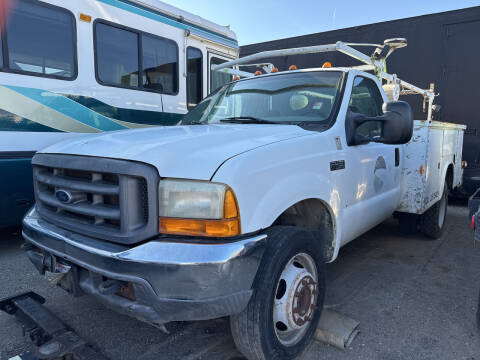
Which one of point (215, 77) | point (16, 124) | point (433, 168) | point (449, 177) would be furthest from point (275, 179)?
point (215, 77)

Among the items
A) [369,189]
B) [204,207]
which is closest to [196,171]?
[204,207]

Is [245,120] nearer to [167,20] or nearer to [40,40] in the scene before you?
[40,40]

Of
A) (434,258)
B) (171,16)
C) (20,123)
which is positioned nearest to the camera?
(20,123)

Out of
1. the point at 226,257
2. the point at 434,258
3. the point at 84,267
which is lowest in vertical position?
the point at 434,258

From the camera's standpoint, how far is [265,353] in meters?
1.98

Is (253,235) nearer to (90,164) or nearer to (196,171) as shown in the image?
(196,171)

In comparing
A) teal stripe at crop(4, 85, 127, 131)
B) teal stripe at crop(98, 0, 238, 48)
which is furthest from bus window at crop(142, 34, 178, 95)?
teal stripe at crop(4, 85, 127, 131)

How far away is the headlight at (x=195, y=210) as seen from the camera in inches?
69.9

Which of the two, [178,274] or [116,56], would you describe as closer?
[178,274]

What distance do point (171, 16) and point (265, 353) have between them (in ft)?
16.6

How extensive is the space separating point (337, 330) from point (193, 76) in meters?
4.75

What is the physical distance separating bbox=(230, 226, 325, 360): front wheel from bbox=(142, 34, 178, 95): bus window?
12.7 feet

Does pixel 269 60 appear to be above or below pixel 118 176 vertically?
above

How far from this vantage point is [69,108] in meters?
4.30
